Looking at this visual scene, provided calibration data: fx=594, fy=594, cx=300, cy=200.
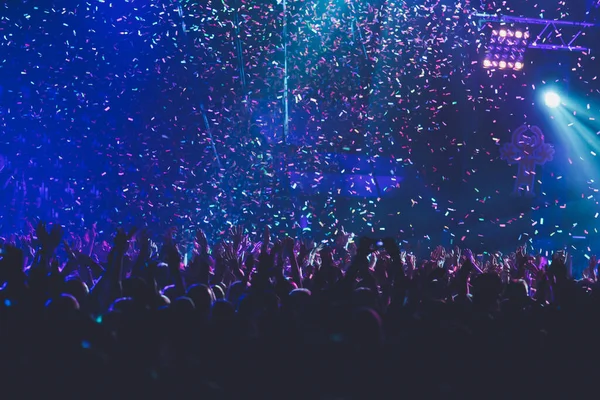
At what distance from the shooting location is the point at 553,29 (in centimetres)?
1489

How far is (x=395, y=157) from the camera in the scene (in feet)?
51.8

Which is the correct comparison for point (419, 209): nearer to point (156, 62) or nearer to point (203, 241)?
point (156, 62)

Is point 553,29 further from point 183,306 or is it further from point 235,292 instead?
point 183,306

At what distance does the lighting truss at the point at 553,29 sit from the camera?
13.4 meters

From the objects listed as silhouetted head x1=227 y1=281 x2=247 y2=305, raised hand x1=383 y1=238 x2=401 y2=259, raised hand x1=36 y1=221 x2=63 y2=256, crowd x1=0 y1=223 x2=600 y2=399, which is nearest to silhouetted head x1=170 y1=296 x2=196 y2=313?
crowd x1=0 y1=223 x2=600 y2=399

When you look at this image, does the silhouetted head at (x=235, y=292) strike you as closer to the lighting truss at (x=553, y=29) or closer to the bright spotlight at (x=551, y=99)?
the lighting truss at (x=553, y=29)

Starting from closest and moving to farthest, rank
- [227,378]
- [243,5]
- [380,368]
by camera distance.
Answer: [380,368], [227,378], [243,5]

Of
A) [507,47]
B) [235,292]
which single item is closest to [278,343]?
[235,292]

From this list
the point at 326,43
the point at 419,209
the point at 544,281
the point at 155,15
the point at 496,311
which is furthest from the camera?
the point at 419,209

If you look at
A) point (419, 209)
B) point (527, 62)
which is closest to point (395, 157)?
point (419, 209)

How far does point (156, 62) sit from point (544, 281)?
1024cm

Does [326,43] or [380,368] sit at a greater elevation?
[326,43]

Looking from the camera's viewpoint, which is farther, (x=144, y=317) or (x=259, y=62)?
(x=259, y=62)

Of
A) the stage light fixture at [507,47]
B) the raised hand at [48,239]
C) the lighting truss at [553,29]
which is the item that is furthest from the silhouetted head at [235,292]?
the stage light fixture at [507,47]
